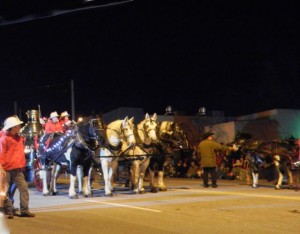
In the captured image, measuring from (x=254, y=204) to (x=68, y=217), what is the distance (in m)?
4.80

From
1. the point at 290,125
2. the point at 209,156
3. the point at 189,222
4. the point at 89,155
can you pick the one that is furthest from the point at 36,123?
the point at 290,125

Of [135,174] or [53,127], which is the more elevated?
[53,127]

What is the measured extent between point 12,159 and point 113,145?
17.6 ft

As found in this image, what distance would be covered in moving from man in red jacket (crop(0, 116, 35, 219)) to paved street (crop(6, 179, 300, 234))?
0.33 m

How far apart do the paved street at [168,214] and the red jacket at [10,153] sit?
1.20 metres

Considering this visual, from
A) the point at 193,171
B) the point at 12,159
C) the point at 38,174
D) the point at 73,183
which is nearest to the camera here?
the point at 12,159

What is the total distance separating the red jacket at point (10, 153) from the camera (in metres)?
11.9

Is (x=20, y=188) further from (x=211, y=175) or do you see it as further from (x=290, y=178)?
(x=290, y=178)

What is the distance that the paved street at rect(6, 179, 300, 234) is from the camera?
403 inches

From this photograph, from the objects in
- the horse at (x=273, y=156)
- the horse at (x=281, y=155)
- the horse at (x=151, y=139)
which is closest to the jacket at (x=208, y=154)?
the horse at (x=273, y=156)

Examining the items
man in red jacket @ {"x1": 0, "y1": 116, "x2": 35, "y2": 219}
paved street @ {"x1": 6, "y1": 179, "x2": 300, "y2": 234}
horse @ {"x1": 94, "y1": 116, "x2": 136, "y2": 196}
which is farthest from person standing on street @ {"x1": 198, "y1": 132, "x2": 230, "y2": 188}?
man in red jacket @ {"x1": 0, "y1": 116, "x2": 35, "y2": 219}

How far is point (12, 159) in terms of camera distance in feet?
39.2

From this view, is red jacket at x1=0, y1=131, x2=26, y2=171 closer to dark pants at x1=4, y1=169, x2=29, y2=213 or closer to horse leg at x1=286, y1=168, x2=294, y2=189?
dark pants at x1=4, y1=169, x2=29, y2=213

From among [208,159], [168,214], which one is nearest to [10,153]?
[168,214]
